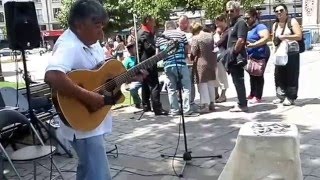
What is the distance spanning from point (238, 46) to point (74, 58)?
13.5 ft

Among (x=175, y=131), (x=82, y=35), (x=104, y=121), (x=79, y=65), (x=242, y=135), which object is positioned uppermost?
(x=82, y=35)

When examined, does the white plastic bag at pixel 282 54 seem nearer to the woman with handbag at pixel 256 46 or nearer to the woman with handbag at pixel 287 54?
the woman with handbag at pixel 287 54

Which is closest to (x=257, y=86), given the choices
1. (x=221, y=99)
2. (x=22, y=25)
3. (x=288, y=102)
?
(x=288, y=102)

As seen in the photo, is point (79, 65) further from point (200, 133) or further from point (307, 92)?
point (307, 92)

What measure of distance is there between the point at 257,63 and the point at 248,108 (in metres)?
0.77

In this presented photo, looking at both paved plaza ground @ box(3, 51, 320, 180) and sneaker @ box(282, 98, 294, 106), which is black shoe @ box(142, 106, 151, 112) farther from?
sneaker @ box(282, 98, 294, 106)

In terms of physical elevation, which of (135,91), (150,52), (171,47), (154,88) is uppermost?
(171,47)

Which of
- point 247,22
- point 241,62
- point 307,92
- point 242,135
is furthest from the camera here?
point 307,92

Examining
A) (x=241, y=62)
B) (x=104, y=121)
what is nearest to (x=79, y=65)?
(x=104, y=121)

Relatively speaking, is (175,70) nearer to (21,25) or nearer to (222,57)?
(222,57)

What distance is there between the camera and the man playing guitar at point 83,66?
281 cm

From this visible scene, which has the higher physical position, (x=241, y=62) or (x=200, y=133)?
(x=241, y=62)

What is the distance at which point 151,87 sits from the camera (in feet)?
24.8

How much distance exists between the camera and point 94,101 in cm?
294
